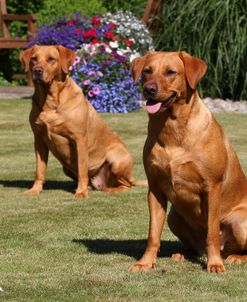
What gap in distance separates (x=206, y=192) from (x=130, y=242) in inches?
48.6

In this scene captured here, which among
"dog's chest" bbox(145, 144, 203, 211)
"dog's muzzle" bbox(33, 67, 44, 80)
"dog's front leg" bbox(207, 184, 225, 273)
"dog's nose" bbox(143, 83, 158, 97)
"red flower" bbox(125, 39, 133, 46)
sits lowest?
"red flower" bbox(125, 39, 133, 46)

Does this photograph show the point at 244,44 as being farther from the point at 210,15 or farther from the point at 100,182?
the point at 100,182

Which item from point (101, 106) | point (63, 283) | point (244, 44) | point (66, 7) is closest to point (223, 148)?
point (63, 283)

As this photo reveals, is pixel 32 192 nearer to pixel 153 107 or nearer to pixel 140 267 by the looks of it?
pixel 140 267

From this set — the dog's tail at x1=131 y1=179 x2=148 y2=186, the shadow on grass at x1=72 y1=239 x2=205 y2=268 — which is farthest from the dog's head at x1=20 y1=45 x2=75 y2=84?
the shadow on grass at x1=72 y1=239 x2=205 y2=268

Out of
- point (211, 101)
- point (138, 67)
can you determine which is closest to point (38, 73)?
point (138, 67)

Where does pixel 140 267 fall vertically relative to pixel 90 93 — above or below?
above

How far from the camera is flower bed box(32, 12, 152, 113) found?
54.3 feet

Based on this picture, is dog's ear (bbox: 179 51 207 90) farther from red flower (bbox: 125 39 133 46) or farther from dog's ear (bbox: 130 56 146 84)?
red flower (bbox: 125 39 133 46)

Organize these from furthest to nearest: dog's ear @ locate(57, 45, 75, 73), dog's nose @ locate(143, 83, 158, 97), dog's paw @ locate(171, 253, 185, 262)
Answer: dog's ear @ locate(57, 45, 75, 73) < dog's paw @ locate(171, 253, 185, 262) < dog's nose @ locate(143, 83, 158, 97)

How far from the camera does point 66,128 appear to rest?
9688 mm

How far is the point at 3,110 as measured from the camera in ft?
55.1

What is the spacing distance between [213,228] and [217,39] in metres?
12.4

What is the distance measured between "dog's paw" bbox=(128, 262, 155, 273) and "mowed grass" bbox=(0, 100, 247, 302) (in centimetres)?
6
